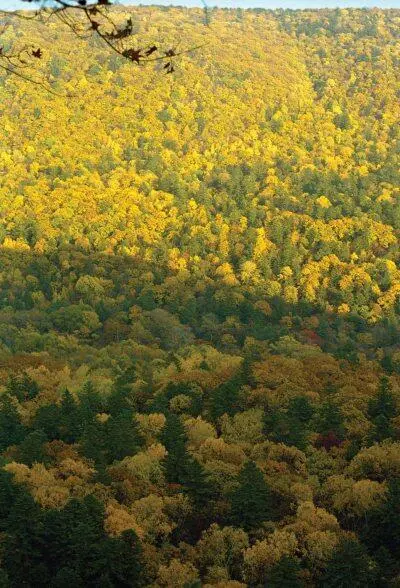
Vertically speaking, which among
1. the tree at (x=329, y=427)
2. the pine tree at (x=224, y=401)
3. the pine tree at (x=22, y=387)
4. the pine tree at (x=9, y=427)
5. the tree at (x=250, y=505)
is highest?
the tree at (x=250, y=505)

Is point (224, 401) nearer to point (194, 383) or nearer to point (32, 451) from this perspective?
point (194, 383)

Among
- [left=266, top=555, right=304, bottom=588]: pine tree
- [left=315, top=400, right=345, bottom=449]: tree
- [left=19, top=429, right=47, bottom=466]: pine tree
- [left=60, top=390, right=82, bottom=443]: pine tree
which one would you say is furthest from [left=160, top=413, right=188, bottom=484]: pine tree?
[left=266, top=555, right=304, bottom=588]: pine tree

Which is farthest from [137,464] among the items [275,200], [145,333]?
[275,200]

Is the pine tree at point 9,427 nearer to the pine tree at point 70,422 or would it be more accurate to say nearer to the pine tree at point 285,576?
the pine tree at point 70,422

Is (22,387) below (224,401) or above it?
below

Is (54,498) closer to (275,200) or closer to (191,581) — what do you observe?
(191,581)

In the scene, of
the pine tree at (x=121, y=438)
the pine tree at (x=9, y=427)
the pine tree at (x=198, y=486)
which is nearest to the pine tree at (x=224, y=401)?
the pine tree at (x=121, y=438)

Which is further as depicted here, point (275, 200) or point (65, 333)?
point (275, 200)

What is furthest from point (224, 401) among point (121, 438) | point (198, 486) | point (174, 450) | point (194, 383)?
point (198, 486)
